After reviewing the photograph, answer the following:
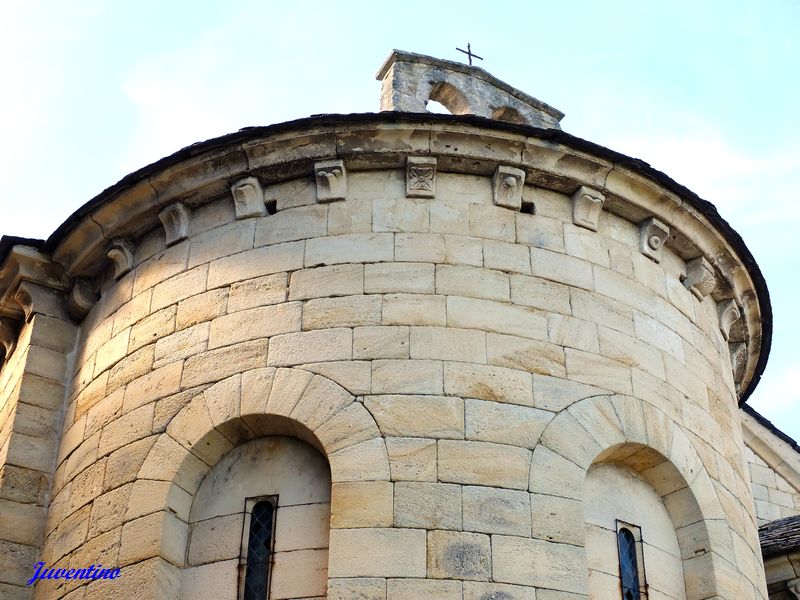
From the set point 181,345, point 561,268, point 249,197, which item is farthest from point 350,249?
point 561,268

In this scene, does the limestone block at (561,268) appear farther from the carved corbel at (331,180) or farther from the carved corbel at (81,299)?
the carved corbel at (81,299)

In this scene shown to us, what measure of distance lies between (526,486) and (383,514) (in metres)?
1.06

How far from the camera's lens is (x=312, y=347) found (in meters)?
9.85

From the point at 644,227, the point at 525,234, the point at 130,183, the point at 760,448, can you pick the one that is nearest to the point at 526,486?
the point at 525,234

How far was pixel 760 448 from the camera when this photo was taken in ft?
50.0

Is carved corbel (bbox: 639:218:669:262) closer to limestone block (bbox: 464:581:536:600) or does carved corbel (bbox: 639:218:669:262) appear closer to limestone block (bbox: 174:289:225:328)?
limestone block (bbox: 174:289:225:328)

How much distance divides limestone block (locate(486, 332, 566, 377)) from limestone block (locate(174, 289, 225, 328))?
2.08 meters

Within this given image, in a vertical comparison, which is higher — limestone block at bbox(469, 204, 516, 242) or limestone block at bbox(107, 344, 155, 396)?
limestone block at bbox(469, 204, 516, 242)

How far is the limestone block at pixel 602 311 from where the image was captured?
407 inches

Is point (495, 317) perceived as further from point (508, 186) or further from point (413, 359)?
point (508, 186)

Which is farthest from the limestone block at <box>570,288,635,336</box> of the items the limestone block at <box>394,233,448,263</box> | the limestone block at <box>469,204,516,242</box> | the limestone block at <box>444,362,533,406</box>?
the limestone block at <box>394,233,448,263</box>

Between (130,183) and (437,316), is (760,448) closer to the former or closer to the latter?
(437,316)

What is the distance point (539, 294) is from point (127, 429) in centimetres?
344

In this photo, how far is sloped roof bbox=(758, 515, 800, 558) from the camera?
12391 millimetres
